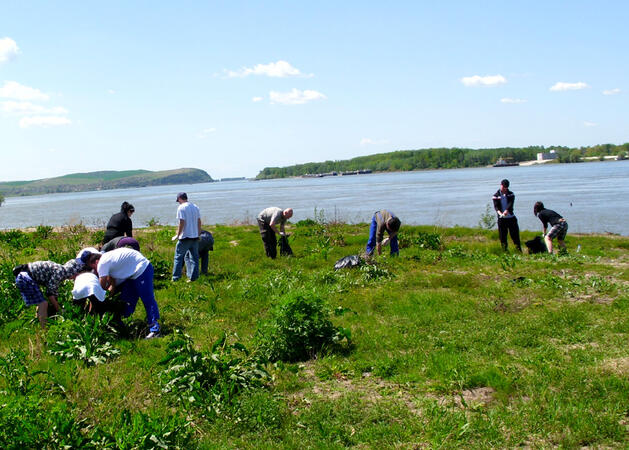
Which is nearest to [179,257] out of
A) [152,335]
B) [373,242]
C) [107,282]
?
[107,282]

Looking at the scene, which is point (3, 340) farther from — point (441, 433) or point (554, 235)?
point (554, 235)

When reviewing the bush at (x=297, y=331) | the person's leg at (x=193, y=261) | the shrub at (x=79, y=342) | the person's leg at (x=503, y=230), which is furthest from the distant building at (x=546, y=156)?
the shrub at (x=79, y=342)

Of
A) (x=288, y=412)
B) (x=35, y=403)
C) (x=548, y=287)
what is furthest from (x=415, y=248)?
(x=35, y=403)

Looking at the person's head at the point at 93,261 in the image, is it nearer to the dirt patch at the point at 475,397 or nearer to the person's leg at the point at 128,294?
the person's leg at the point at 128,294

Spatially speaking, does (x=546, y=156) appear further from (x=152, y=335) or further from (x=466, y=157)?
(x=152, y=335)

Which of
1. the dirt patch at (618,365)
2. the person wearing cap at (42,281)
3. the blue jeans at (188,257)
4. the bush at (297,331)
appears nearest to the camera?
the dirt patch at (618,365)

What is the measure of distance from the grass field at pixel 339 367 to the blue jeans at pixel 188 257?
0.45 m

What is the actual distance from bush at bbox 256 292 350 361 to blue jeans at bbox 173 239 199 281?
4.36m

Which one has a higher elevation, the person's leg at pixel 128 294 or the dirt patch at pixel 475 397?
the person's leg at pixel 128 294

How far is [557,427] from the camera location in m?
4.32

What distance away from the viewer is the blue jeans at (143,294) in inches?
291

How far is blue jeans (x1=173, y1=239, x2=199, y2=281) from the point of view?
10573 millimetres

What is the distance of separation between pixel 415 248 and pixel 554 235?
11.3 ft

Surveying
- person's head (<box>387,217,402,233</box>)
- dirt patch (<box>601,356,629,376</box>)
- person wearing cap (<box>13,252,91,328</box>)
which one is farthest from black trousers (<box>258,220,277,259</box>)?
dirt patch (<box>601,356,629,376</box>)
